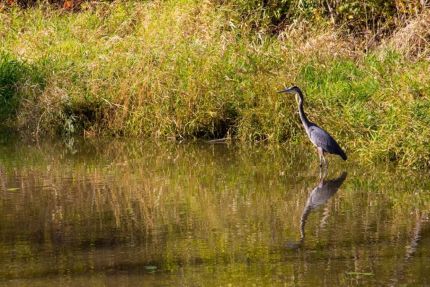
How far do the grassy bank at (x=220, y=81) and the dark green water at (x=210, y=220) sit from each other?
0.68m

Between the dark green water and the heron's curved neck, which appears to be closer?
the dark green water

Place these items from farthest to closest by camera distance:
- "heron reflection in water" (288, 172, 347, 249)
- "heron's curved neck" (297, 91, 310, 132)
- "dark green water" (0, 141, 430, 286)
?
"heron's curved neck" (297, 91, 310, 132) → "heron reflection in water" (288, 172, 347, 249) → "dark green water" (0, 141, 430, 286)

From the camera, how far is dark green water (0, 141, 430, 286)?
7598 mm

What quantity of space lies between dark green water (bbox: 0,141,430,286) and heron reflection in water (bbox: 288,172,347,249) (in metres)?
0.01

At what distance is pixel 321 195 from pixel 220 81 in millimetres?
4503

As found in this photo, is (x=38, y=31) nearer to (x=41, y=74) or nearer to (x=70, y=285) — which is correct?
(x=41, y=74)

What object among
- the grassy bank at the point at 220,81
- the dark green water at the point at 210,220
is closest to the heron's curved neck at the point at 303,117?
the dark green water at the point at 210,220

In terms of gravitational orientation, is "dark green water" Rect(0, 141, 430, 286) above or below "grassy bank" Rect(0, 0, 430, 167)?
below

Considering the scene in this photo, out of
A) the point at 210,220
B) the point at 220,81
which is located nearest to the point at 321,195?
the point at 210,220

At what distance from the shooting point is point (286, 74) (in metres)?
14.7

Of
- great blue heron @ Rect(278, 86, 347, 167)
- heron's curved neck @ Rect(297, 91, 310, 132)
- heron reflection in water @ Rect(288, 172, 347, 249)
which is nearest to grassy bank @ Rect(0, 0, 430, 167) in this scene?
→ great blue heron @ Rect(278, 86, 347, 167)

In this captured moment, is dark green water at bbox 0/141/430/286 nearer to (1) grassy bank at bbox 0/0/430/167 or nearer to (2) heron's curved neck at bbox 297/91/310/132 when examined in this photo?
(2) heron's curved neck at bbox 297/91/310/132

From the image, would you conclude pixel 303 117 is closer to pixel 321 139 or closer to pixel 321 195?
pixel 321 139

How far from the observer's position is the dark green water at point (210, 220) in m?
7.60
